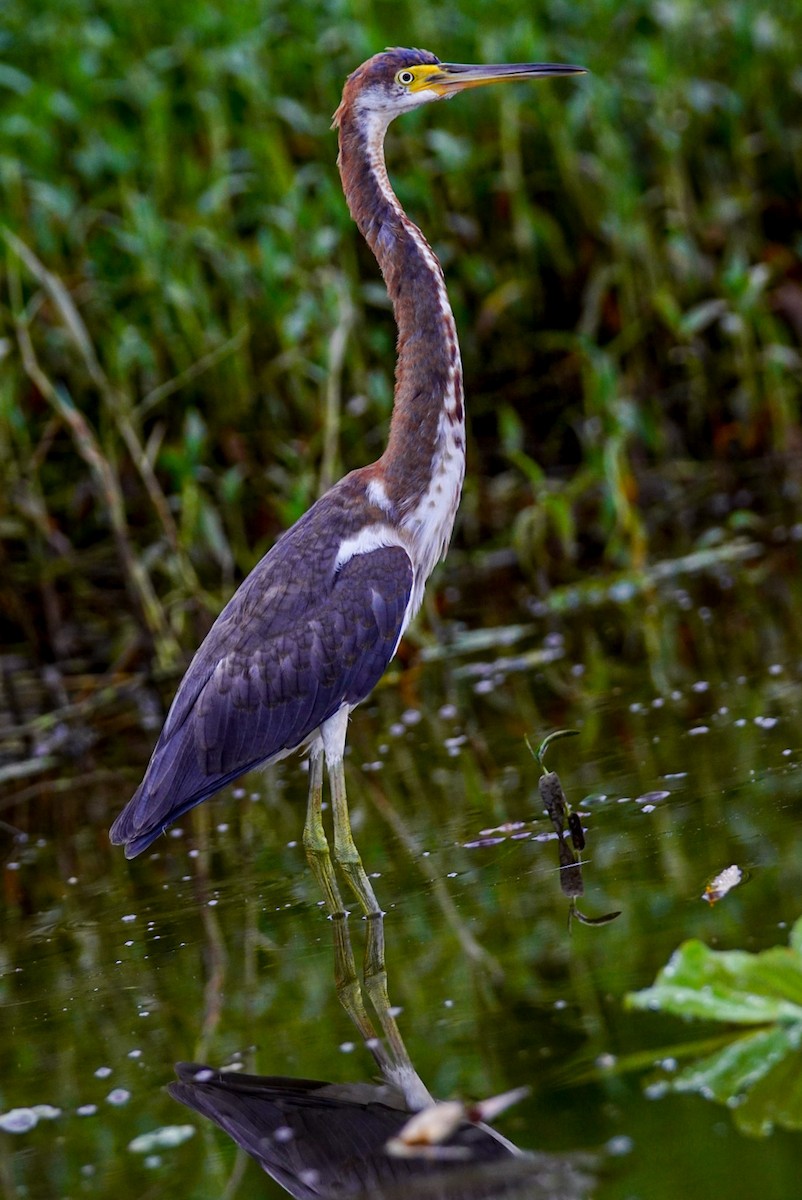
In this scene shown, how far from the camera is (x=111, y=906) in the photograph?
4.90 meters

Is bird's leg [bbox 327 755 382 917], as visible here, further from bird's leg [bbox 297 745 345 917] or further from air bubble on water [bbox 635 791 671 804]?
air bubble on water [bbox 635 791 671 804]

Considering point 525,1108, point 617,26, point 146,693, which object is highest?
point 617,26

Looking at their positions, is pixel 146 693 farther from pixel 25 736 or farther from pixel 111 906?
pixel 111 906

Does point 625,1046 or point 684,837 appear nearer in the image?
point 625,1046

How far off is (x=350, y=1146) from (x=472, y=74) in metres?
3.58

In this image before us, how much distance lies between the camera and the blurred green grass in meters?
7.58

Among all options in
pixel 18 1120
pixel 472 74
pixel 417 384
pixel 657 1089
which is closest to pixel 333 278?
pixel 472 74

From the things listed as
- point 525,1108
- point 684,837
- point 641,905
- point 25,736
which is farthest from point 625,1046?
point 25,736

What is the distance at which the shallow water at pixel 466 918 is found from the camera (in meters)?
3.00

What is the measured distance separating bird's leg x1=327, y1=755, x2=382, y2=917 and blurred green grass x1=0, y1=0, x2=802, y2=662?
2.37 metres

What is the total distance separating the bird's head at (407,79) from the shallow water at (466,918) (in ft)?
6.78

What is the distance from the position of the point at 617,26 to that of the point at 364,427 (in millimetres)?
3043

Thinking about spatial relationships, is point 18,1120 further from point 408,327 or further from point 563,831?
point 408,327

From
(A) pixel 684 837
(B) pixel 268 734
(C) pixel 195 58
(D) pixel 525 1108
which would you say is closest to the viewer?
(D) pixel 525 1108
